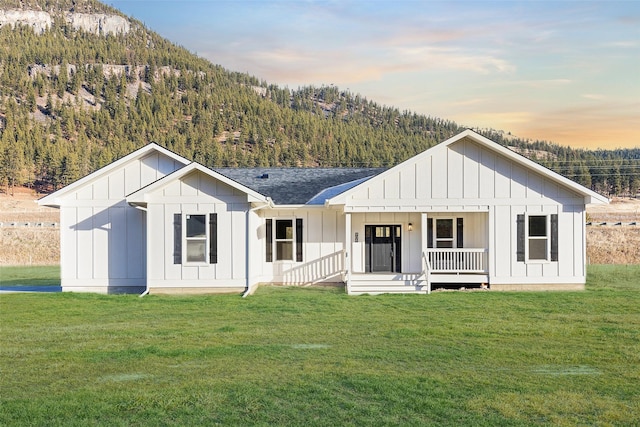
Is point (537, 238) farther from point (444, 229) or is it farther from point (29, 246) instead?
point (29, 246)

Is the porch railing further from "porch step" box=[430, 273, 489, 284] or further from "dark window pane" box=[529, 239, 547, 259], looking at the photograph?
"dark window pane" box=[529, 239, 547, 259]

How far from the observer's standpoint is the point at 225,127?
462ft

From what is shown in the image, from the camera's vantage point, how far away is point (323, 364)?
9594 millimetres

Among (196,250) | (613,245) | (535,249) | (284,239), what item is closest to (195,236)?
(196,250)

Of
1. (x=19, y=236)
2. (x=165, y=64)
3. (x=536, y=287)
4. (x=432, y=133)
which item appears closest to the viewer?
(x=536, y=287)

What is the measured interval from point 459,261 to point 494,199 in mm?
2214

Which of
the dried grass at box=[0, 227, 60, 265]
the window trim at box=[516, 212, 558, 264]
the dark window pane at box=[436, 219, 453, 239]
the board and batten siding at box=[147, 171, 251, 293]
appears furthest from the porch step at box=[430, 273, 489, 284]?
the dried grass at box=[0, 227, 60, 265]

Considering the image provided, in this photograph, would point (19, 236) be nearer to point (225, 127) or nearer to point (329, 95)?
point (225, 127)

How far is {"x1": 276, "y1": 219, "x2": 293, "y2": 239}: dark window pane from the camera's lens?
22.5 m

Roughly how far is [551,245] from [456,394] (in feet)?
45.8

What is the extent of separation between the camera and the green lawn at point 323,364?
23.8ft

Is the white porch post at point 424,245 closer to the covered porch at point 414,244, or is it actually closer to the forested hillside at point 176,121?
the covered porch at point 414,244

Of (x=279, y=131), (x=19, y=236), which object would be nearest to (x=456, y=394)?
(x=19, y=236)

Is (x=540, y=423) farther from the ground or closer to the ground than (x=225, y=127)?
closer to the ground
